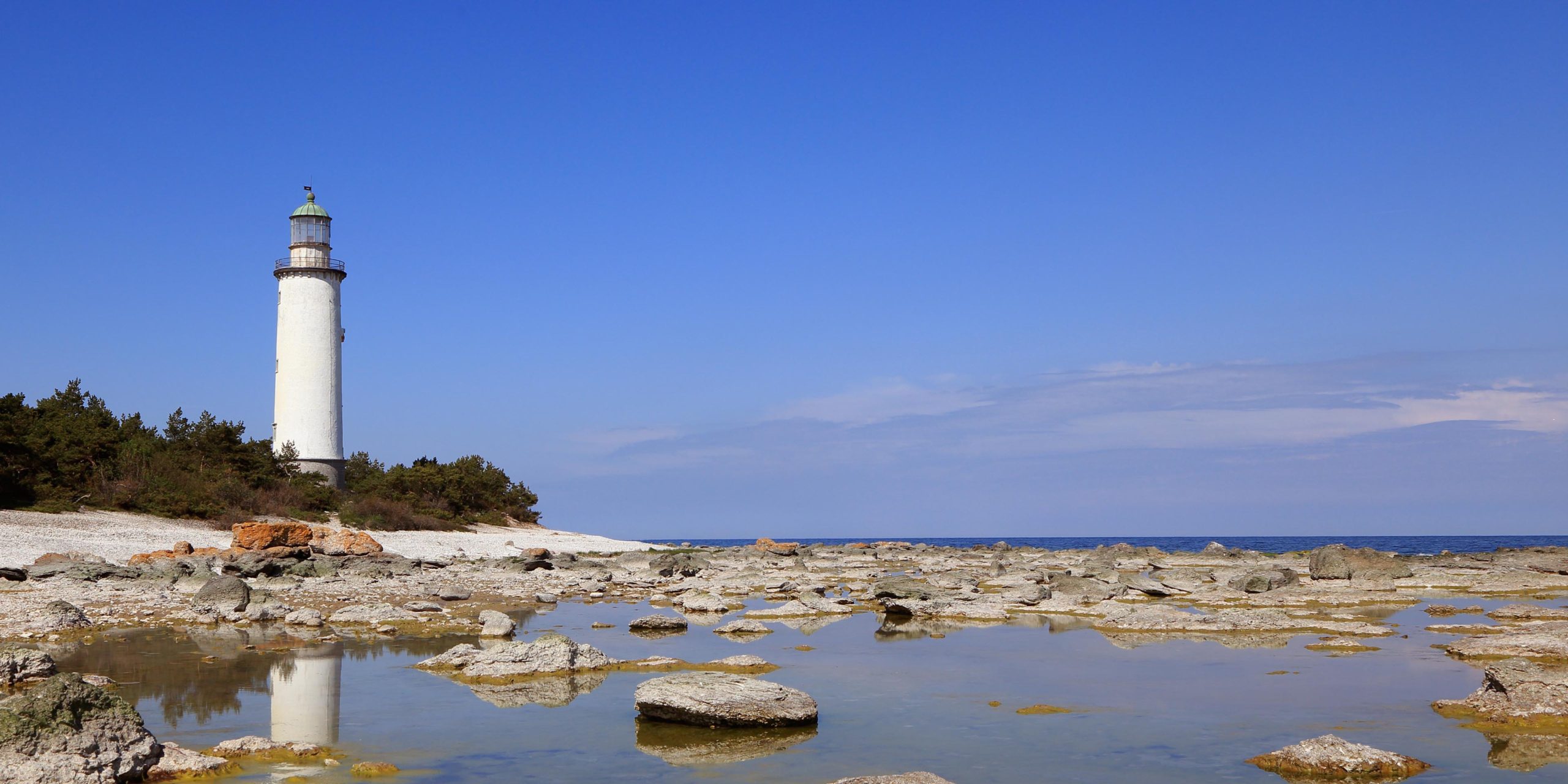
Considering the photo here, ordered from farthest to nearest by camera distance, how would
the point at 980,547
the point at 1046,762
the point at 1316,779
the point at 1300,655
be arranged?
the point at 980,547
the point at 1300,655
the point at 1046,762
the point at 1316,779

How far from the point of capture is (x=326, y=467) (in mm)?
52656

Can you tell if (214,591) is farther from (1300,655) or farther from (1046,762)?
(1300,655)

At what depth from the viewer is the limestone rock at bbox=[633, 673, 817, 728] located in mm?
11430

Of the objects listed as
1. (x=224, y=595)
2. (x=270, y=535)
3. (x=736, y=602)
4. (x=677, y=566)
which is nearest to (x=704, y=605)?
(x=736, y=602)

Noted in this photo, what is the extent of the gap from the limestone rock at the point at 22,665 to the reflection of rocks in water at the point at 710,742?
7.51 m

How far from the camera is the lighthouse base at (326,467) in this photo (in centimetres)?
5194

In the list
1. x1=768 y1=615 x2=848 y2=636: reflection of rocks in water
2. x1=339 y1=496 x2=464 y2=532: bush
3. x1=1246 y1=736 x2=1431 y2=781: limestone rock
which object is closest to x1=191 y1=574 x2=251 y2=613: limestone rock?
x1=768 y1=615 x2=848 y2=636: reflection of rocks in water

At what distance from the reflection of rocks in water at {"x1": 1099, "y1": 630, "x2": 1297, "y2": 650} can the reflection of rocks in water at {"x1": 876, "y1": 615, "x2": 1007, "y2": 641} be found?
2.87 meters

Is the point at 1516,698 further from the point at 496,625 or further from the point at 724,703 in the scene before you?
the point at 496,625

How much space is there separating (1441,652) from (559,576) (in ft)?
79.9

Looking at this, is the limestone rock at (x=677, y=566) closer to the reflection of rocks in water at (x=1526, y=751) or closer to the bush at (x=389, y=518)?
the bush at (x=389, y=518)

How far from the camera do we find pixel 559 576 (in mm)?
34375

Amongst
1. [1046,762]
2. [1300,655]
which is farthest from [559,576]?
[1046,762]

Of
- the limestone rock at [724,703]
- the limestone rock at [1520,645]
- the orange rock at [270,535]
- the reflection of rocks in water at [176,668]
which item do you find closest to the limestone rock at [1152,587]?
the limestone rock at [1520,645]
